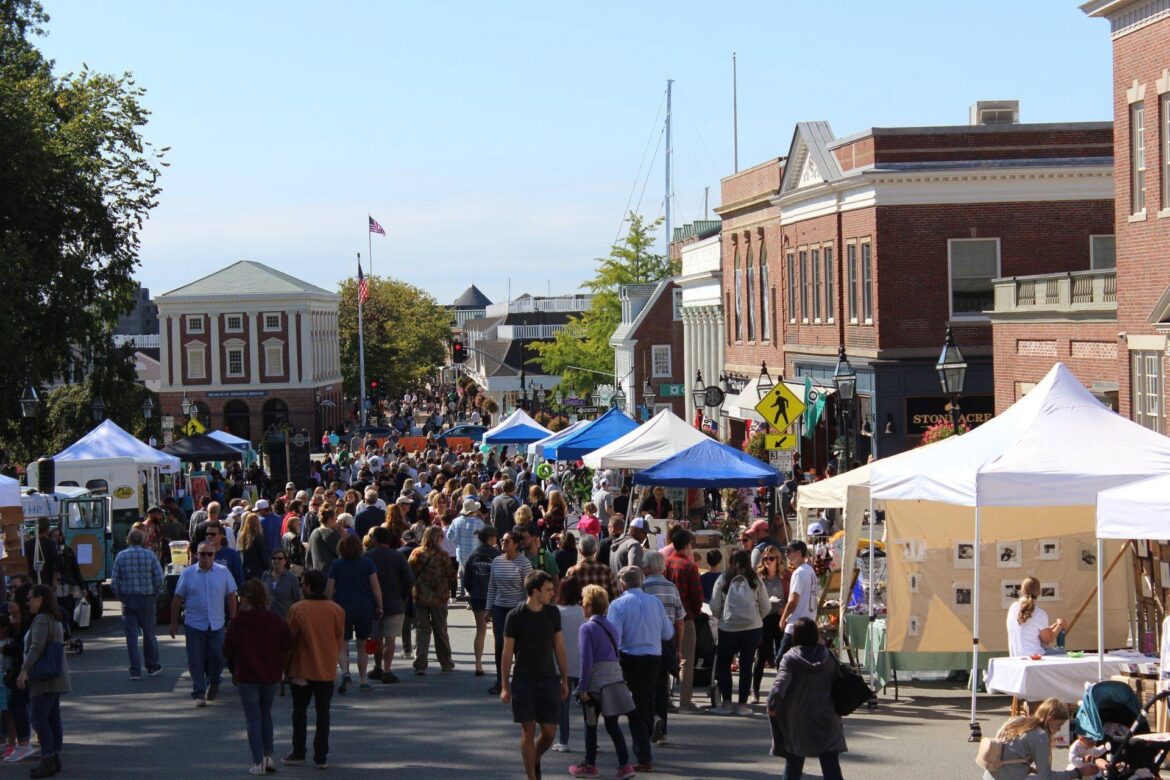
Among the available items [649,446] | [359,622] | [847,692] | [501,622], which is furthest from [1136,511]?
[649,446]

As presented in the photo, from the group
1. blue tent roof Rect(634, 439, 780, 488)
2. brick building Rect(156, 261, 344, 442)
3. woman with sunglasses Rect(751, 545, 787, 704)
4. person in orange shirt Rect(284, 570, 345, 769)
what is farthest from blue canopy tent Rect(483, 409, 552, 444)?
brick building Rect(156, 261, 344, 442)

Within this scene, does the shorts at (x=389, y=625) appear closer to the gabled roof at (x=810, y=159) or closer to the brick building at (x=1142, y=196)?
the brick building at (x=1142, y=196)

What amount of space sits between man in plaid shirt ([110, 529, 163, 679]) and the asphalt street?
1.98 ft

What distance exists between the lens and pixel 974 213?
3772 cm

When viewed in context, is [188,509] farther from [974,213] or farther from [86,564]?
[974,213]

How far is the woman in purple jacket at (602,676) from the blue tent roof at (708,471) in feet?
33.5

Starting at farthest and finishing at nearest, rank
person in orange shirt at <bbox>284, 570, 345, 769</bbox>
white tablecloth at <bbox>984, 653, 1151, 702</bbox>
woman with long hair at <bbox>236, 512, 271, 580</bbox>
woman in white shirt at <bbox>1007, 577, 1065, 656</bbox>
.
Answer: woman with long hair at <bbox>236, 512, 271, 580</bbox>, woman in white shirt at <bbox>1007, 577, 1065, 656</bbox>, white tablecloth at <bbox>984, 653, 1151, 702</bbox>, person in orange shirt at <bbox>284, 570, 345, 769</bbox>

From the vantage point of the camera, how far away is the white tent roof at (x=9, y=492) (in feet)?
64.1

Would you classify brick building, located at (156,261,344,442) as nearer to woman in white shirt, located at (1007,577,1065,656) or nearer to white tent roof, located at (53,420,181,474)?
white tent roof, located at (53,420,181,474)

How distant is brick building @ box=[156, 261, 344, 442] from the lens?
362ft

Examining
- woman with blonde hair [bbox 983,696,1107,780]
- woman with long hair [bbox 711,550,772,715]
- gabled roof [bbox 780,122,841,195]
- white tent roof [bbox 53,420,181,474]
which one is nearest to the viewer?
woman with blonde hair [bbox 983,696,1107,780]

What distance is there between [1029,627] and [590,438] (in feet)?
53.3

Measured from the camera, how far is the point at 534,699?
12.2m

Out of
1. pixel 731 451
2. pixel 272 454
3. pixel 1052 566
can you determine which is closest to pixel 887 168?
pixel 731 451
